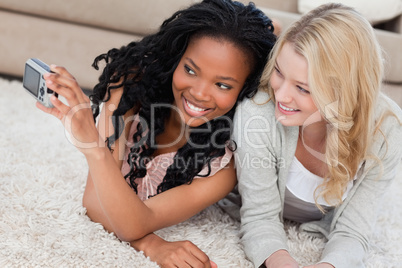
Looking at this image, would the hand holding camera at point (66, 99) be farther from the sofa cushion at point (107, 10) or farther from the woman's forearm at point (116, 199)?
the sofa cushion at point (107, 10)

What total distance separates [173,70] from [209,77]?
135 millimetres

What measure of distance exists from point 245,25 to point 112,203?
0.49 m

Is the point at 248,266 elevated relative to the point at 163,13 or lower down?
lower down

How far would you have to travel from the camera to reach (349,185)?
113 centimetres

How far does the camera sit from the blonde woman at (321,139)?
96 cm

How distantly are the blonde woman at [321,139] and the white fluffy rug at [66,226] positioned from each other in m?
0.07

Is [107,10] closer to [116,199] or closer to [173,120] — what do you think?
[173,120]

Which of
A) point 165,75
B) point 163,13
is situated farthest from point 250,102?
point 163,13

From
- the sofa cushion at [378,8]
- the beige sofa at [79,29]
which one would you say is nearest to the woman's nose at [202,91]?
the beige sofa at [79,29]

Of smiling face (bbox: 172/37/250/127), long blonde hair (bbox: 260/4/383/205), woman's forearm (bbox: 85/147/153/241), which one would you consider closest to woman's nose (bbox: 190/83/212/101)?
smiling face (bbox: 172/37/250/127)

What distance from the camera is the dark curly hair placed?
1.06 m

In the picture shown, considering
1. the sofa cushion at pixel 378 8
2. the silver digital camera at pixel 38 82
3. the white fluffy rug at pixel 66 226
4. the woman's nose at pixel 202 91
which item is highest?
the silver digital camera at pixel 38 82

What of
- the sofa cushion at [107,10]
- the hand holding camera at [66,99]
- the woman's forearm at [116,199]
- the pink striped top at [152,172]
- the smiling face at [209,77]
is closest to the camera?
the hand holding camera at [66,99]

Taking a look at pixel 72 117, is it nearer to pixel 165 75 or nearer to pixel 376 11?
pixel 165 75
